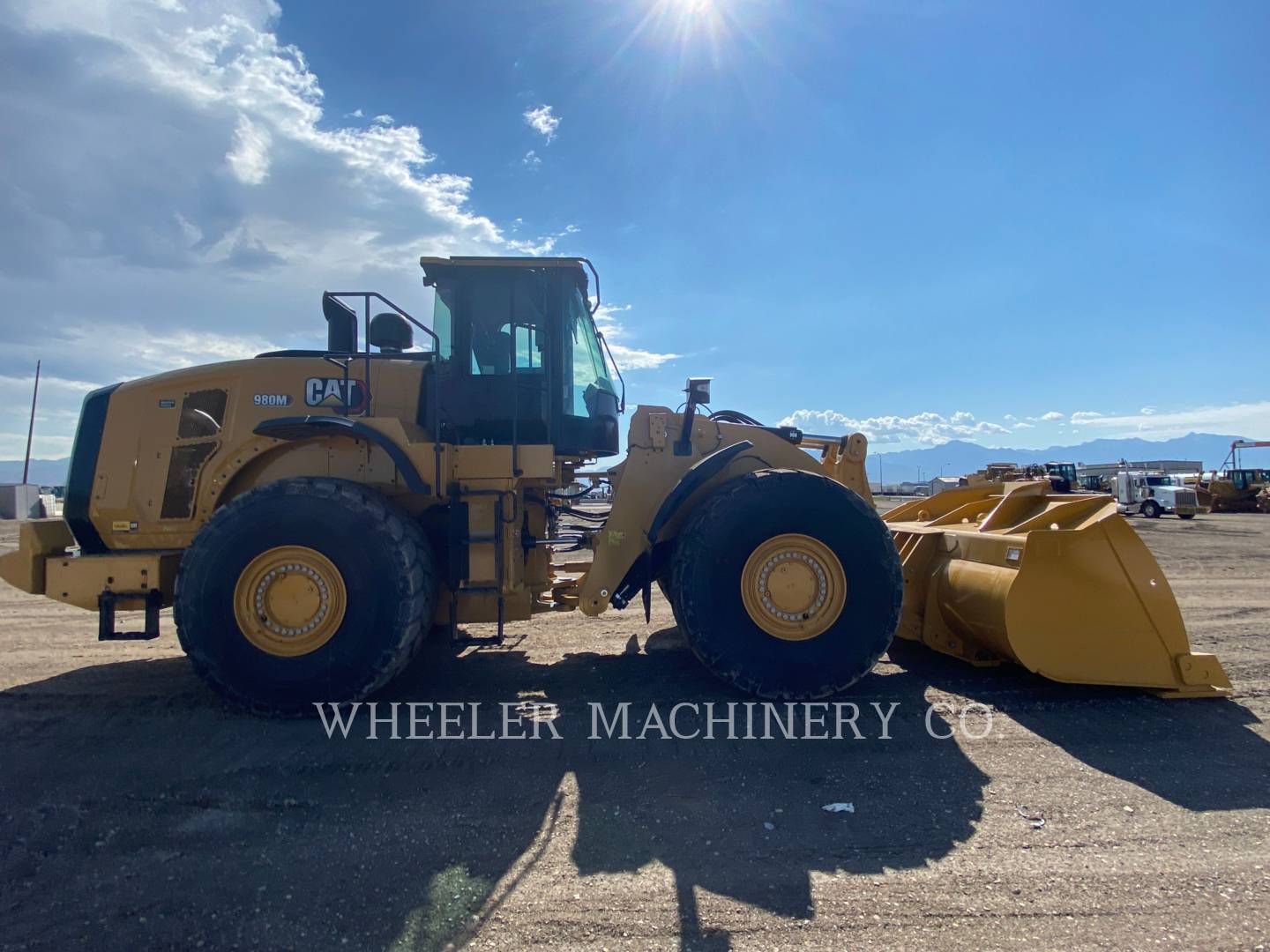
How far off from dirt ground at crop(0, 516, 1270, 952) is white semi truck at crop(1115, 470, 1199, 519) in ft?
101

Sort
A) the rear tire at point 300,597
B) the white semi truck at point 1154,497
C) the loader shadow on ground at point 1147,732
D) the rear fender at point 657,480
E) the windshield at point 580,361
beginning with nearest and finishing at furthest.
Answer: the loader shadow on ground at point 1147,732 → the rear tire at point 300,597 → the rear fender at point 657,480 → the windshield at point 580,361 → the white semi truck at point 1154,497

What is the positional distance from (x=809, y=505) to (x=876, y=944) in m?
2.39

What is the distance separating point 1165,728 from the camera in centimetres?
380

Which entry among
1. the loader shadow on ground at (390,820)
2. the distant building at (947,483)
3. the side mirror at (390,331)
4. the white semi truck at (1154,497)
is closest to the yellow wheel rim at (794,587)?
the loader shadow on ground at (390,820)

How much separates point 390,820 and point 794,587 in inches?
96.6

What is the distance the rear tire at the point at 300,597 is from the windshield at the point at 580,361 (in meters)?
1.52

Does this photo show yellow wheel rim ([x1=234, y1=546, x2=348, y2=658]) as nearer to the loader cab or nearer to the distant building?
the loader cab

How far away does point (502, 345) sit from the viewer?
4.76 metres

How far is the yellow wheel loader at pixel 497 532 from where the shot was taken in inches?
157

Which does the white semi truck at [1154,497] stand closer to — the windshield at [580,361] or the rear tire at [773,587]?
the rear tire at [773,587]

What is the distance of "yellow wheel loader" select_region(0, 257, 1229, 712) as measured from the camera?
4.00m

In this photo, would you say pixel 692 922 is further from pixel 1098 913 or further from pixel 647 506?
pixel 647 506

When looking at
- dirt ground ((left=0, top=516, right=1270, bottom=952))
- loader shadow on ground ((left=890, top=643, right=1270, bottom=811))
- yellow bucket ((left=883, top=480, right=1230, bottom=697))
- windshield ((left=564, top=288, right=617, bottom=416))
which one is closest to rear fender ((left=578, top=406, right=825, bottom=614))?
windshield ((left=564, top=288, right=617, bottom=416))

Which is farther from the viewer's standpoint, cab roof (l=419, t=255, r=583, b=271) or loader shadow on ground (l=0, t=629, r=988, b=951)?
cab roof (l=419, t=255, r=583, b=271)
